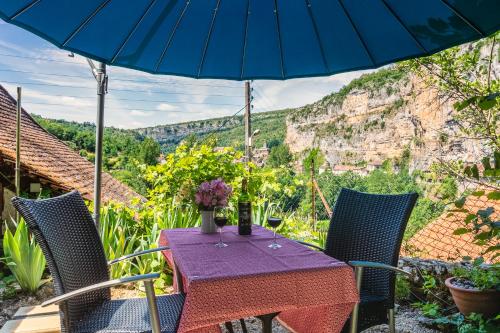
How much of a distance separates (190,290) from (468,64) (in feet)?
11.9

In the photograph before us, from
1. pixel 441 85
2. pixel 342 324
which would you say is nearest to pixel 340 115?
pixel 441 85

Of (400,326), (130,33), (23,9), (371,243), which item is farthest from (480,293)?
(23,9)

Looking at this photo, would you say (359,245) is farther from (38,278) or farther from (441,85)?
(441,85)

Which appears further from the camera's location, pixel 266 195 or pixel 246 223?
pixel 266 195

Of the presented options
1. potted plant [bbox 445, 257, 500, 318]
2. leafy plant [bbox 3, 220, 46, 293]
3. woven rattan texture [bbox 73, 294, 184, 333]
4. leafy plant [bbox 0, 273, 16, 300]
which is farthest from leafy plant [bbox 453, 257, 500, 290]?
leafy plant [bbox 0, 273, 16, 300]

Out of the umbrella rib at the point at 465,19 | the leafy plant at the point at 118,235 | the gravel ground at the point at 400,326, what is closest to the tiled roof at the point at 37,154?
the leafy plant at the point at 118,235

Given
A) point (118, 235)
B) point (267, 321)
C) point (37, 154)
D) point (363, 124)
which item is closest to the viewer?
point (267, 321)

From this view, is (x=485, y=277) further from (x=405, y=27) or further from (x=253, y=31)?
→ (x=253, y=31)

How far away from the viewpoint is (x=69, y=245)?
1.57 meters

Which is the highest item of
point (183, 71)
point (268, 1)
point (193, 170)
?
point (268, 1)

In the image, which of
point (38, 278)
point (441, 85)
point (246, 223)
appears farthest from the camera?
point (441, 85)

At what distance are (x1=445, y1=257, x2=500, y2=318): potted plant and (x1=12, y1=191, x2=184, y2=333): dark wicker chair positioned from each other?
184 cm

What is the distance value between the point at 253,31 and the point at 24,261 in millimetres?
2327

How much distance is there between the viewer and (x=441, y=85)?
409 centimetres
